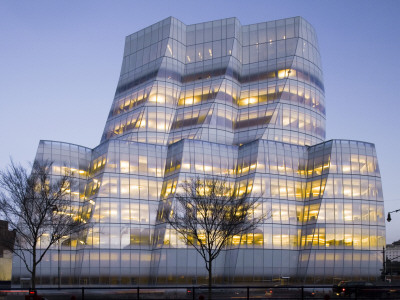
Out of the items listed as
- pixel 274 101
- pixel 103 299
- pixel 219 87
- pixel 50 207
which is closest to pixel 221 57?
pixel 219 87

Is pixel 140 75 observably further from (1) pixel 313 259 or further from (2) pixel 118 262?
(1) pixel 313 259

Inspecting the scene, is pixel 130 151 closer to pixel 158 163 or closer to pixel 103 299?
pixel 158 163

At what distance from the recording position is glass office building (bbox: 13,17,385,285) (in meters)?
84.8

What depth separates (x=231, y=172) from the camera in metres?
91.9

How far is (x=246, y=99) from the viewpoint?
4075 inches

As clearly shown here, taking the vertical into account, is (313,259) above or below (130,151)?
below

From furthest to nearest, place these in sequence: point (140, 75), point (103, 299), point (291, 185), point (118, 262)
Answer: point (140, 75), point (291, 185), point (118, 262), point (103, 299)

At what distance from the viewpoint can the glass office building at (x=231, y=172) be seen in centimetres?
8481

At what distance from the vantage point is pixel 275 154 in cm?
9056

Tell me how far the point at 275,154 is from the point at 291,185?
18.8 ft

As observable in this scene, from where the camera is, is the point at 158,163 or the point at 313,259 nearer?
the point at 313,259

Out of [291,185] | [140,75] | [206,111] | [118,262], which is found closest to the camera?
[118,262]

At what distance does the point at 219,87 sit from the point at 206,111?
5.45 meters

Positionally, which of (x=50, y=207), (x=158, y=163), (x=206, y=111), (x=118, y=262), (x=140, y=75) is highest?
(x=140, y=75)
